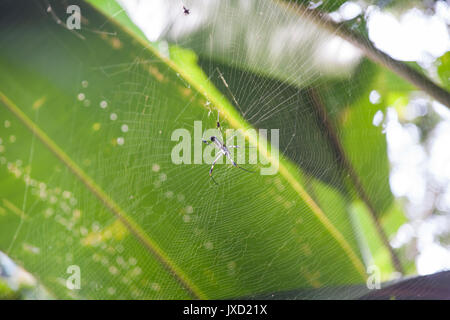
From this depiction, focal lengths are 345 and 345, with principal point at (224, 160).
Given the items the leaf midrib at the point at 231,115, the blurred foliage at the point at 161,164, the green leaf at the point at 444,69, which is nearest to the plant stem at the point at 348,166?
the blurred foliage at the point at 161,164

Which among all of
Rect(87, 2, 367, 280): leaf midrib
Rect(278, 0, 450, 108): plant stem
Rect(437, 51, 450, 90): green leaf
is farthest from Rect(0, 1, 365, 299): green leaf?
Rect(437, 51, 450, 90): green leaf

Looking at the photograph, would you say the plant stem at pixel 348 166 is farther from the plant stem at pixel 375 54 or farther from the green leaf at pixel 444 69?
the green leaf at pixel 444 69

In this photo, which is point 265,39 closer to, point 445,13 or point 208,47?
point 208,47

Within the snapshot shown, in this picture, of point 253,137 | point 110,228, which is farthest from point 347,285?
point 110,228

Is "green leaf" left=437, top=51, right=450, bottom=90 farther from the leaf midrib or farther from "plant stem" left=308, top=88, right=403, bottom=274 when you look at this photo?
the leaf midrib

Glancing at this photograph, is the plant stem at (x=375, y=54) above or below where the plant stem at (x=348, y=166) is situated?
above
